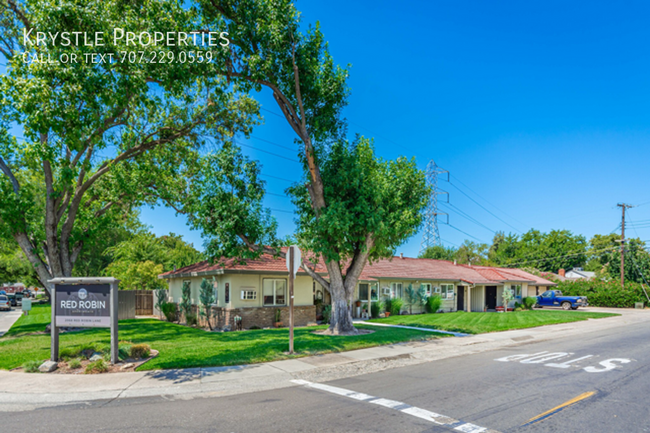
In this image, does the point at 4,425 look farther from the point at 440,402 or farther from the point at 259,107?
the point at 259,107

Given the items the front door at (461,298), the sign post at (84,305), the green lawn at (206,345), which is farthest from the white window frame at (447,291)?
the sign post at (84,305)

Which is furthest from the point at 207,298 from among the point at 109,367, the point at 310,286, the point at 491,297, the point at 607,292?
the point at 607,292

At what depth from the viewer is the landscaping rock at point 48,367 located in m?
9.56

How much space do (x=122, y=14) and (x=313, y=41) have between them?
626 centimetres

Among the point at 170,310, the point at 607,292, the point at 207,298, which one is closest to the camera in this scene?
the point at 207,298

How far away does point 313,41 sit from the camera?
1506 centimetres

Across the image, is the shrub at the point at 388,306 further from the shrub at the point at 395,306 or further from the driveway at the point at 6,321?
the driveway at the point at 6,321

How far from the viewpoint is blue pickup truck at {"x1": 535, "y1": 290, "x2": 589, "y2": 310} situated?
37.1 meters

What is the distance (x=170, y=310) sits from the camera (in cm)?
2409

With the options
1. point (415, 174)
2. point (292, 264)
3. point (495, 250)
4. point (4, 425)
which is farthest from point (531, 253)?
point (4, 425)

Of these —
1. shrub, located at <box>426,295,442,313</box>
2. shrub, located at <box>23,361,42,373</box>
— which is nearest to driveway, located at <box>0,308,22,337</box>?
shrub, located at <box>23,361,42,373</box>

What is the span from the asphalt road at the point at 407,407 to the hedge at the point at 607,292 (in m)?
36.4

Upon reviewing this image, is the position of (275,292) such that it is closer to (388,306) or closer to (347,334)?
(347,334)

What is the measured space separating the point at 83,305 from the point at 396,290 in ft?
69.7
